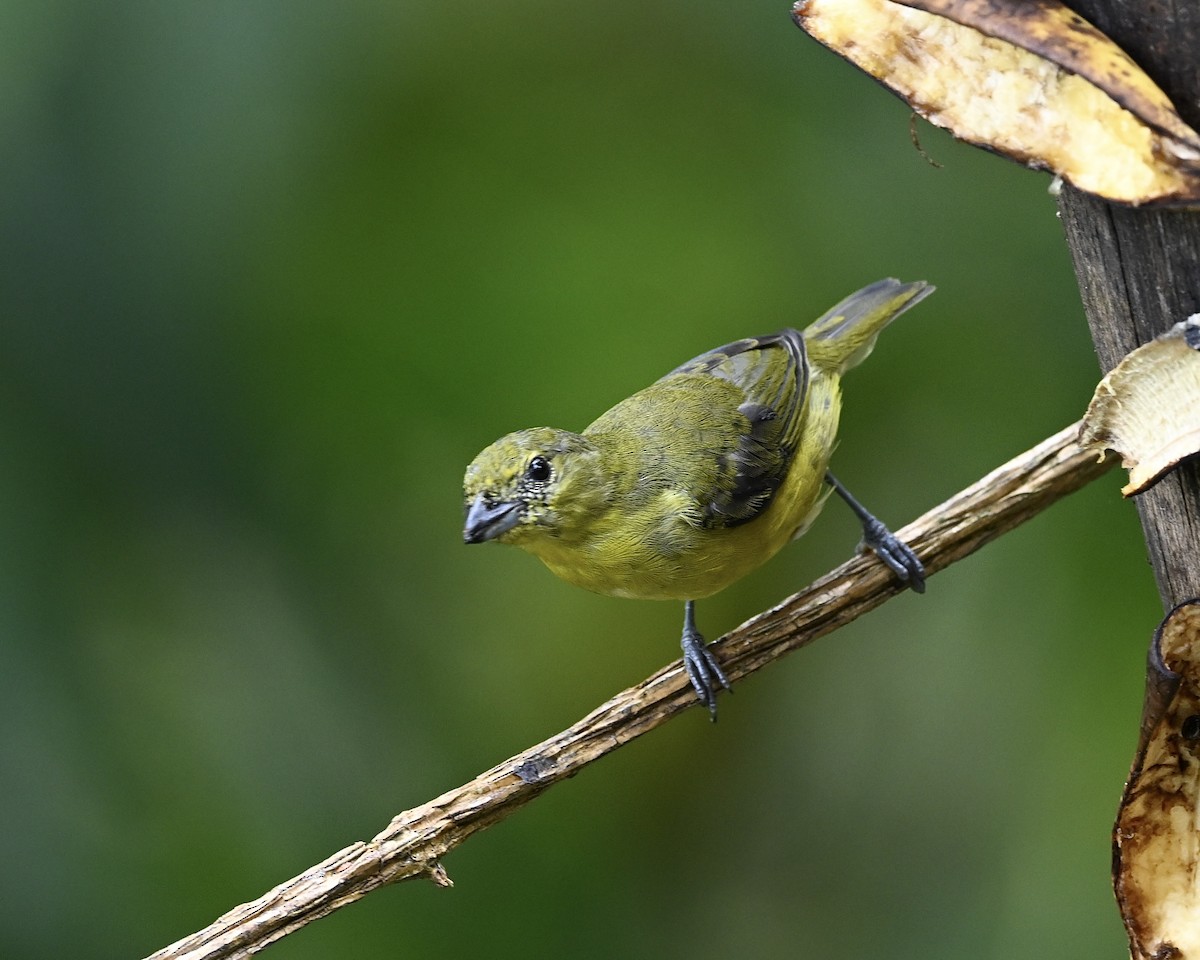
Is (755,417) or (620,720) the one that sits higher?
(755,417)

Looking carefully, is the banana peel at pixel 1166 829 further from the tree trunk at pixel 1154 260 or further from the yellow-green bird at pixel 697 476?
the yellow-green bird at pixel 697 476

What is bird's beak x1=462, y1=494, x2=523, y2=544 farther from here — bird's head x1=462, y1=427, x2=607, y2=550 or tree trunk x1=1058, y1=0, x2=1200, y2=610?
tree trunk x1=1058, y1=0, x2=1200, y2=610

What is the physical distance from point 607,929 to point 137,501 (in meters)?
1.53

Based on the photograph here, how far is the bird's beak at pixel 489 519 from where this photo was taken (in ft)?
8.55

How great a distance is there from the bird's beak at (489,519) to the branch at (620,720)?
43 cm

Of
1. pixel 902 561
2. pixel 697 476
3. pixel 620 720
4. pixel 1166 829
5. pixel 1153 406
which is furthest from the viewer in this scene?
pixel 697 476

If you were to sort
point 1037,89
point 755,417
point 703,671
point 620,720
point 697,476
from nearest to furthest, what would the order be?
point 1037,89 → point 620,720 → point 703,671 → point 697,476 → point 755,417

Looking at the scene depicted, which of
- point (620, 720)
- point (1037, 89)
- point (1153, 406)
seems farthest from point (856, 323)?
point (1037, 89)

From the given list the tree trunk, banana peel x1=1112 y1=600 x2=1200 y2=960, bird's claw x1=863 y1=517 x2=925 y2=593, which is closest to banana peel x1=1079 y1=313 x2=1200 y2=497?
the tree trunk

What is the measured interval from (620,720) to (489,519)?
1.72ft

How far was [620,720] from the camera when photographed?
7.75 ft

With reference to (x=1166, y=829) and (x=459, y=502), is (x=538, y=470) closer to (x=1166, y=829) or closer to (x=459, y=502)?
(x=459, y=502)

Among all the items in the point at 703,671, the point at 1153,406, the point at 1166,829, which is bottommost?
the point at 1166,829

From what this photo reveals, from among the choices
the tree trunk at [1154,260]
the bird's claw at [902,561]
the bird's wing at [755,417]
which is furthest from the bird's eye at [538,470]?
the tree trunk at [1154,260]
